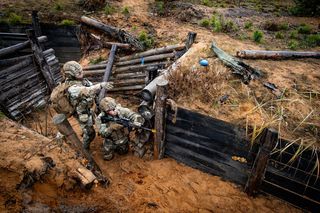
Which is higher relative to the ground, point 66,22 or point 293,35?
point 293,35

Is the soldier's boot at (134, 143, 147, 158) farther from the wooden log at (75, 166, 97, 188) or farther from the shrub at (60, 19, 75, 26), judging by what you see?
the shrub at (60, 19, 75, 26)

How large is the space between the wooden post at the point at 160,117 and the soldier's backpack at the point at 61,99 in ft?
5.93

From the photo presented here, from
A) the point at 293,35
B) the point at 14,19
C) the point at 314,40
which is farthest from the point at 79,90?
the point at 314,40

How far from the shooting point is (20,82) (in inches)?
268

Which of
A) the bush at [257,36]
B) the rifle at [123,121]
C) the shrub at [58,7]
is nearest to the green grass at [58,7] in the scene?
the shrub at [58,7]

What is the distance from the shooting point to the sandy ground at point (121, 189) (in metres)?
3.96

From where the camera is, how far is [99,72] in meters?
8.06

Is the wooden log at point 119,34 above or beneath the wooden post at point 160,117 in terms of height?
above

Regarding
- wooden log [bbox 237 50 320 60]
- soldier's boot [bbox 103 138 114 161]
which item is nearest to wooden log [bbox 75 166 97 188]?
soldier's boot [bbox 103 138 114 161]

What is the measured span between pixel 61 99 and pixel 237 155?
11.6 feet

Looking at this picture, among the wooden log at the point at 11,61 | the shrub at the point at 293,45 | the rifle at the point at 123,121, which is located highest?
the shrub at the point at 293,45

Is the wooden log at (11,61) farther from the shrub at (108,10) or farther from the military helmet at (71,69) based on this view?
the shrub at (108,10)

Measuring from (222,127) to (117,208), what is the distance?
2.22 m

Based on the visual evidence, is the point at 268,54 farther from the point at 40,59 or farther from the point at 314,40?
the point at 40,59
